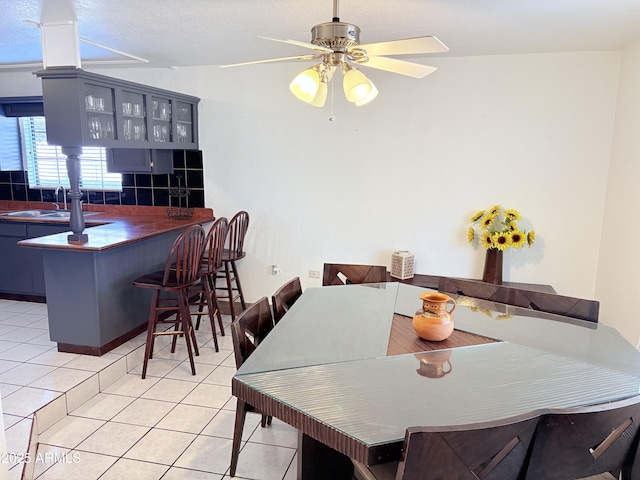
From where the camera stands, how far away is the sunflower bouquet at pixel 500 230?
11.5 feet

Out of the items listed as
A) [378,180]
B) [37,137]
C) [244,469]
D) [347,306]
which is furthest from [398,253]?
[37,137]

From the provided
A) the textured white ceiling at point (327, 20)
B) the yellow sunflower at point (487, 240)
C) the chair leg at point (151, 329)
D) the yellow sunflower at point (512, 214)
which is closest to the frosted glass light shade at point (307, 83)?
the textured white ceiling at point (327, 20)

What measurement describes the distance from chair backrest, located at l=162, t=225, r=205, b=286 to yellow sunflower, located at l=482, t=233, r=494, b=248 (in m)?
2.20

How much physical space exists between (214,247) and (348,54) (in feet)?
7.07

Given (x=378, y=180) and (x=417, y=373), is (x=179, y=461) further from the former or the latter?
(x=378, y=180)

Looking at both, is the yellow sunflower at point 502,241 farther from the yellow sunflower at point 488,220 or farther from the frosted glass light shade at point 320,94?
the frosted glass light shade at point 320,94

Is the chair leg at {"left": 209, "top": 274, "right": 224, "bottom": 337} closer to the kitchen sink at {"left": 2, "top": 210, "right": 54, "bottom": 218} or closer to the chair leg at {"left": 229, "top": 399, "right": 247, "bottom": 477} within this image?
the chair leg at {"left": 229, "top": 399, "right": 247, "bottom": 477}

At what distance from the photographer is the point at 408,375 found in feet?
5.22

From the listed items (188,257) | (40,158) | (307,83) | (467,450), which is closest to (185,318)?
(188,257)

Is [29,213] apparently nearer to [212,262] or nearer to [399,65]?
[212,262]

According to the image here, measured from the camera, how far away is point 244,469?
223 cm

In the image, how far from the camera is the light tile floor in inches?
87.9

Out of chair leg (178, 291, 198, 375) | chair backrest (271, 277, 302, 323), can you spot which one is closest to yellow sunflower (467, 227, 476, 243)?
chair backrest (271, 277, 302, 323)

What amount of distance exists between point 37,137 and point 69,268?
2657mm
